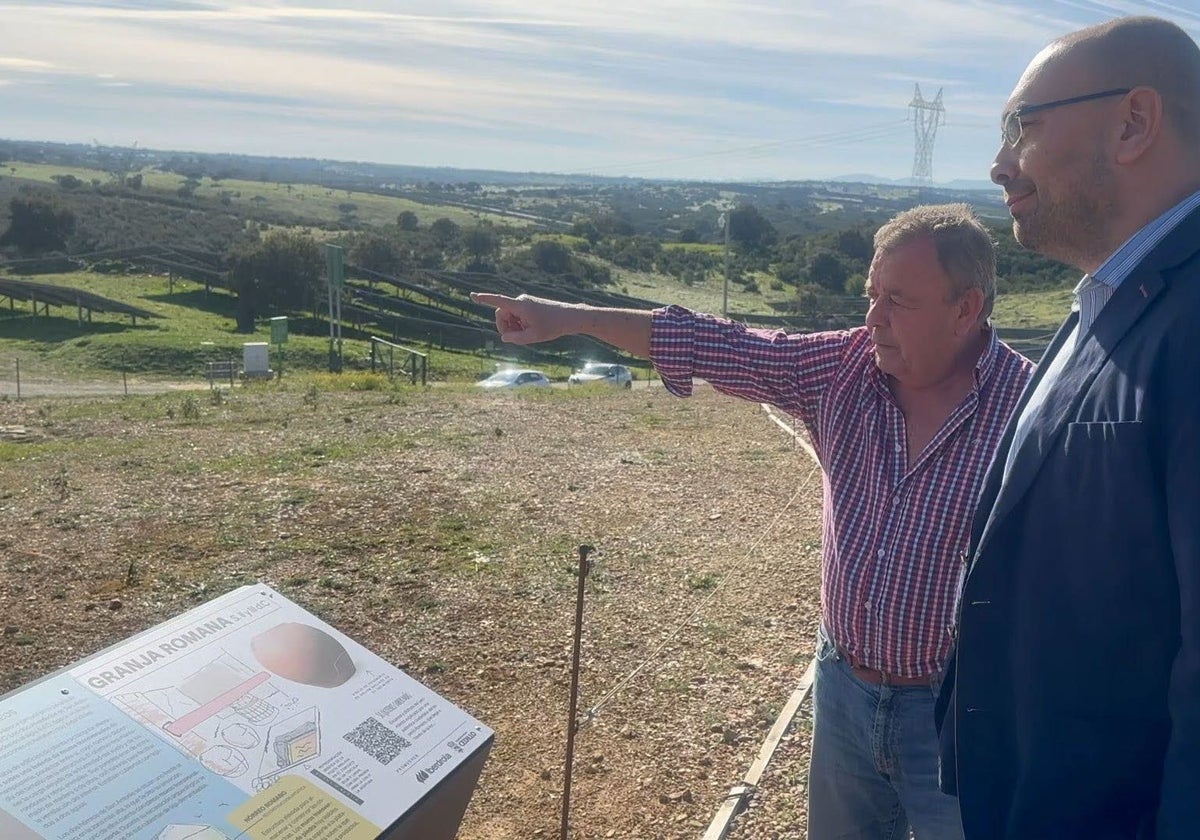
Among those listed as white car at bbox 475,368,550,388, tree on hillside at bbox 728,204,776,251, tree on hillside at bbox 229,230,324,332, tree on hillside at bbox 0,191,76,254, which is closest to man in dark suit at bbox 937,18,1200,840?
white car at bbox 475,368,550,388

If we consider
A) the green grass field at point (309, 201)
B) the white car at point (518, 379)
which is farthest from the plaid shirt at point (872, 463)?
the green grass field at point (309, 201)

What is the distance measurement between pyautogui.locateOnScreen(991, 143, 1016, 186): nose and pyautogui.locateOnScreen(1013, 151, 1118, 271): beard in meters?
0.10

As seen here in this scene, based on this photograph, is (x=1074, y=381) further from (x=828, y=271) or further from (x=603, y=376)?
(x=828, y=271)

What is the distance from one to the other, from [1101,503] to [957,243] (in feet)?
3.10

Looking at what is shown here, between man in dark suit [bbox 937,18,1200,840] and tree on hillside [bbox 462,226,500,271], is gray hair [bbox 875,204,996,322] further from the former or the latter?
tree on hillside [bbox 462,226,500,271]

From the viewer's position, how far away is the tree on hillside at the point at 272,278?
139 ft

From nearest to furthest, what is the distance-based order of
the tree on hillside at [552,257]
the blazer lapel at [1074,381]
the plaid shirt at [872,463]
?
the blazer lapel at [1074,381]
the plaid shirt at [872,463]
the tree on hillside at [552,257]

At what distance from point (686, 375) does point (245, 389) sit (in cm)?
1828

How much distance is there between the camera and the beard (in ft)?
5.29

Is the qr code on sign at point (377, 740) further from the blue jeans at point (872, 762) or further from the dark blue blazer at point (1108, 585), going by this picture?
the dark blue blazer at point (1108, 585)

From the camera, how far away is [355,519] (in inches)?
325

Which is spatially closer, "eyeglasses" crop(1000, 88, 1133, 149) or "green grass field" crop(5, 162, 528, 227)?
"eyeglasses" crop(1000, 88, 1133, 149)

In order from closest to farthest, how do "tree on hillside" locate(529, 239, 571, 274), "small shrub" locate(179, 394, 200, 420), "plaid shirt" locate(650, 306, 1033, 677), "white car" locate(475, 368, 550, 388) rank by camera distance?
"plaid shirt" locate(650, 306, 1033, 677)
"small shrub" locate(179, 394, 200, 420)
"white car" locate(475, 368, 550, 388)
"tree on hillside" locate(529, 239, 571, 274)

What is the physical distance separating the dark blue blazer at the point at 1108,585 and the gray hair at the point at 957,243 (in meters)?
0.66
